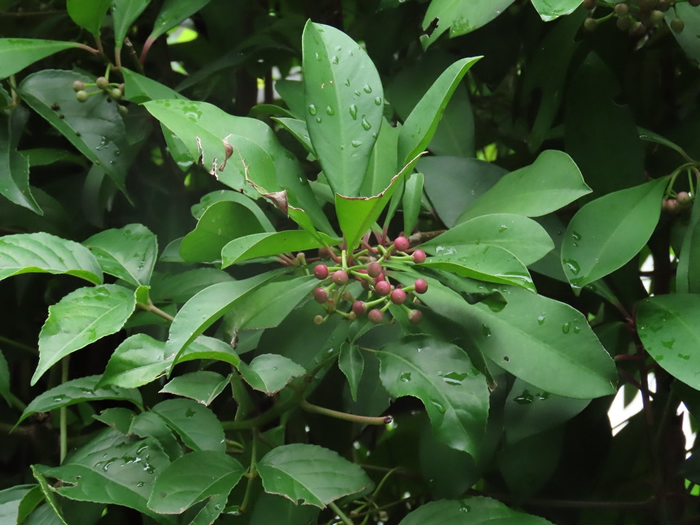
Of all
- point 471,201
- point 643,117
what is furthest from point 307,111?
point 643,117

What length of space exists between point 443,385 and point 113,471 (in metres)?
0.29

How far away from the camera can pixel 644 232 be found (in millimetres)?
590

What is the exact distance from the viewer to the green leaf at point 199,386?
52 cm

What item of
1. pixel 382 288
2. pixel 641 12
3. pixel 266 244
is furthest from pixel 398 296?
pixel 641 12

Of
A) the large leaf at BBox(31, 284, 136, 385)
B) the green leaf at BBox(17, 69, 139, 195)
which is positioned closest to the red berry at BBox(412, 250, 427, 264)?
the large leaf at BBox(31, 284, 136, 385)

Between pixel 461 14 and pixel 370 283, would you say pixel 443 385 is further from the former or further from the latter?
pixel 461 14

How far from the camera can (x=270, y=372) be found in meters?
0.54

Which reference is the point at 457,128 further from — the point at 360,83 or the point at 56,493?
the point at 56,493

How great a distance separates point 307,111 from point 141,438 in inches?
12.3

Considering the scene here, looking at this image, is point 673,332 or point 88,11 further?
point 88,11

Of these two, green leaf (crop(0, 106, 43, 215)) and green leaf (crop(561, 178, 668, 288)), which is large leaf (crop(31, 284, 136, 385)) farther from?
green leaf (crop(561, 178, 668, 288))

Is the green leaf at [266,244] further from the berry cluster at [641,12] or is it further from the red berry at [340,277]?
the berry cluster at [641,12]

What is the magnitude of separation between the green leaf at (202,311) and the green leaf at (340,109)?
103mm

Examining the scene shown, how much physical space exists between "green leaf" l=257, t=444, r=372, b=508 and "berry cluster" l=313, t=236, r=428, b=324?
0.11 metres
